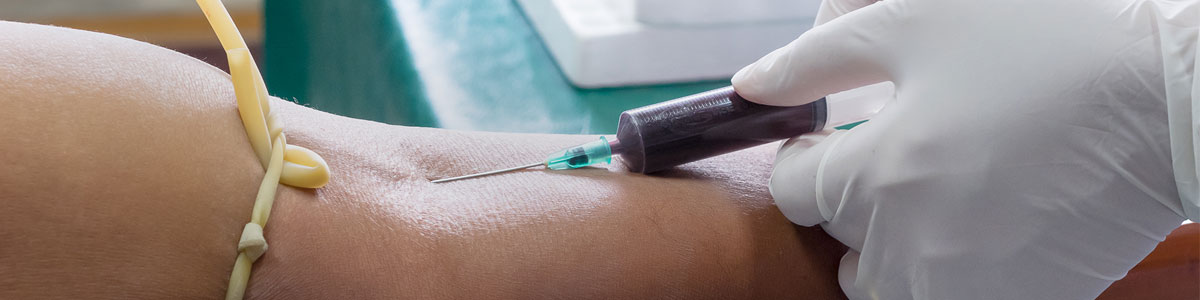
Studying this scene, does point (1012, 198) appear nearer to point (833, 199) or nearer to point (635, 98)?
point (833, 199)

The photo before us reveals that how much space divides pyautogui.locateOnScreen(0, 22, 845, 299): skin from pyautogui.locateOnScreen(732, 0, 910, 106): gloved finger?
0.42ft

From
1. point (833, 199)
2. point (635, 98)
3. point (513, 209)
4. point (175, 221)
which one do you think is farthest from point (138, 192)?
point (635, 98)

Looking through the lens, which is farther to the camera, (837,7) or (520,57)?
(520,57)

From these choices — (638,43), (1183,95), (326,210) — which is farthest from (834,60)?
(638,43)

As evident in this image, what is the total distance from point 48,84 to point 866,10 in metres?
0.80

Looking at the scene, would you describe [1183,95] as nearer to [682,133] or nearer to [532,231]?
[682,133]

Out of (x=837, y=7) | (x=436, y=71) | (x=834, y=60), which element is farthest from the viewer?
(x=436, y=71)

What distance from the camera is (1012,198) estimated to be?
2.93 ft

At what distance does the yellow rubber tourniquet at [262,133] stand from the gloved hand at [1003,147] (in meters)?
0.52

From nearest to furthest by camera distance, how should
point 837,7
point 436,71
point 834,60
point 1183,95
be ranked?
point 1183,95, point 834,60, point 837,7, point 436,71

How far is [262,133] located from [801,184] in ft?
1.85

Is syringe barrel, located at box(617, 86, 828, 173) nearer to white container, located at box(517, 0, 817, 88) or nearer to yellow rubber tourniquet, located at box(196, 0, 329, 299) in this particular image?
yellow rubber tourniquet, located at box(196, 0, 329, 299)

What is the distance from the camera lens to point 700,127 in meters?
1.05

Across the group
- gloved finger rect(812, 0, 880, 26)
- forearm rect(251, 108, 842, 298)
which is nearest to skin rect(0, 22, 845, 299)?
forearm rect(251, 108, 842, 298)
